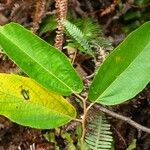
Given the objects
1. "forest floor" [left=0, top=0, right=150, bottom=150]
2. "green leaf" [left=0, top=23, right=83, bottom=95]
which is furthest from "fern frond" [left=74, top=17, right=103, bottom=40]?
"green leaf" [left=0, top=23, right=83, bottom=95]

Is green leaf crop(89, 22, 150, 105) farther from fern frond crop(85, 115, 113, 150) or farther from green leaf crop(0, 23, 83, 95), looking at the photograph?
fern frond crop(85, 115, 113, 150)

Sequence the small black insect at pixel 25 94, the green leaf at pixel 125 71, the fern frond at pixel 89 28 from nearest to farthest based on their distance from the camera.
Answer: the green leaf at pixel 125 71, the small black insect at pixel 25 94, the fern frond at pixel 89 28

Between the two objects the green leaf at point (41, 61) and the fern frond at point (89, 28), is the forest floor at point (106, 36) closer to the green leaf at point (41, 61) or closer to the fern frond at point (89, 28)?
the fern frond at point (89, 28)

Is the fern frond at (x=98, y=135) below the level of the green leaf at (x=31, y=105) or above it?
below

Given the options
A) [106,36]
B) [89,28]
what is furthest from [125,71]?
[106,36]

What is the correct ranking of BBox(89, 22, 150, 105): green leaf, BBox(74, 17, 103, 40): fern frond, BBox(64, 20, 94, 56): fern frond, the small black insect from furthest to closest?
BBox(74, 17, 103, 40): fern frond < BBox(64, 20, 94, 56): fern frond < the small black insect < BBox(89, 22, 150, 105): green leaf

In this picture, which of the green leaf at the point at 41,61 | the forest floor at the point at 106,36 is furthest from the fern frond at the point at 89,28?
the green leaf at the point at 41,61

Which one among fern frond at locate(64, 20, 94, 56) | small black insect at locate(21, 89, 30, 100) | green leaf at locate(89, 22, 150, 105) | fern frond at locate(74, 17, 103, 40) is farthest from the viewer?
fern frond at locate(74, 17, 103, 40)
